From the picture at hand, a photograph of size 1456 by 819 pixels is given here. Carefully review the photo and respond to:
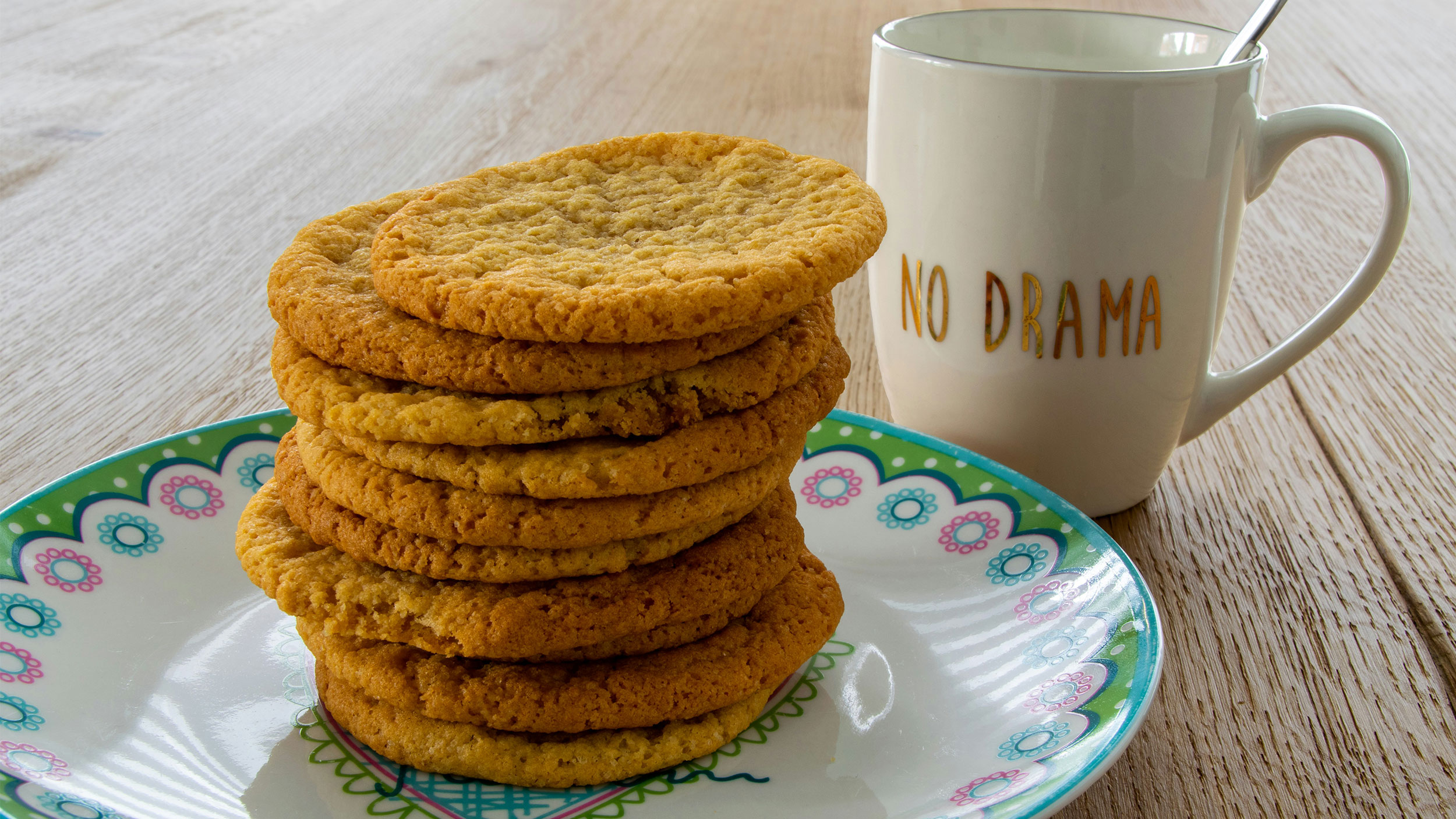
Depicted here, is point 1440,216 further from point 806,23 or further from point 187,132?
point 187,132

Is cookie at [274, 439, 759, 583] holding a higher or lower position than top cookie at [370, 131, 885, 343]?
lower

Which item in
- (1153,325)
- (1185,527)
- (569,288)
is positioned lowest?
(1185,527)

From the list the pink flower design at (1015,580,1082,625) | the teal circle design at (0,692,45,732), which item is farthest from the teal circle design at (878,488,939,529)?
the teal circle design at (0,692,45,732)

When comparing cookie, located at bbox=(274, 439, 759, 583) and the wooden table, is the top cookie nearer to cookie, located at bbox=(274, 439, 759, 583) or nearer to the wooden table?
cookie, located at bbox=(274, 439, 759, 583)

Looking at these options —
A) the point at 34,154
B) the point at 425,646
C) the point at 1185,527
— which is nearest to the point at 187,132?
the point at 34,154

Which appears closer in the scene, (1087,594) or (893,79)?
(1087,594)

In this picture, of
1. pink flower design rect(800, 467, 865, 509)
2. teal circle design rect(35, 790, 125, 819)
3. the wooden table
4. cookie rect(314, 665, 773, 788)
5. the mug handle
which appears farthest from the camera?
pink flower design rect(800, 467, 865, 509)

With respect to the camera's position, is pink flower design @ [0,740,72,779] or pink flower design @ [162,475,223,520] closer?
pink flower design @ [0,740,72,779]

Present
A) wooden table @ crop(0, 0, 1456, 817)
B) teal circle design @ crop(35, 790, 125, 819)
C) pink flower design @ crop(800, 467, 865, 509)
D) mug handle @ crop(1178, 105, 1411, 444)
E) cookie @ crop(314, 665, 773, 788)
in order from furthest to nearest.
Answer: pink flower design @ crop(800, 467, 865, 509)
mug handle @ crop(1178, 105, 1411, 444)
wooden table @ crop(0, 0, 1456, 817)
cookie @ crop(314, 665, 773, 788)
teal circle design @ crop(35, 790, 125, 819)
